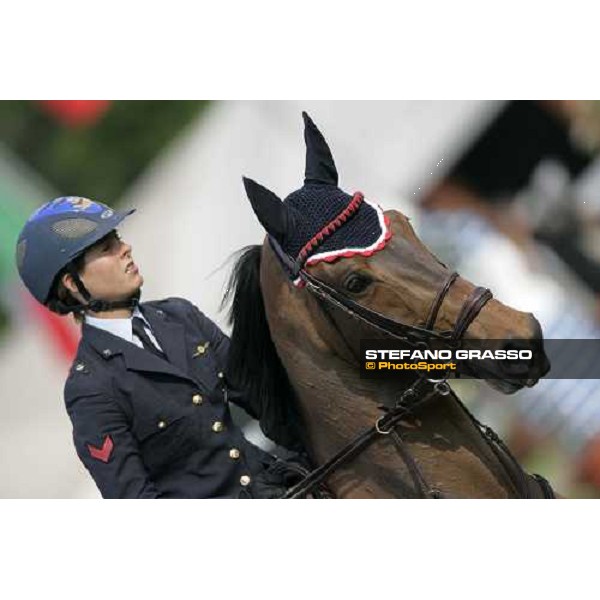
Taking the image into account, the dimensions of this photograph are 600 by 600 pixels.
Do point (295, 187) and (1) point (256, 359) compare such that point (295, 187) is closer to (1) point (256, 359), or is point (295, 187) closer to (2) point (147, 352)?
(1) point (256, 359)

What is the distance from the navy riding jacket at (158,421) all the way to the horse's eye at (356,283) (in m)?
0.50

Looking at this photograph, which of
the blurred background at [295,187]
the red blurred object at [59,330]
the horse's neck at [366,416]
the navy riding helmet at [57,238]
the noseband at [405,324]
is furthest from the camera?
the red blurred object at [59,330]

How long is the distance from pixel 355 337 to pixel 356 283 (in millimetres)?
157

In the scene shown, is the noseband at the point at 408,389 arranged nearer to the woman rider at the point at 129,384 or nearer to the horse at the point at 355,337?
the horse at the point at 355,337

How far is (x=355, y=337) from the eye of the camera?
2.16 metres

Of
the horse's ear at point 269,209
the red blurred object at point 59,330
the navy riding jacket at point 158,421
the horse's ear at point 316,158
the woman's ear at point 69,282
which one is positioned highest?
the horse's ear at point 316,158

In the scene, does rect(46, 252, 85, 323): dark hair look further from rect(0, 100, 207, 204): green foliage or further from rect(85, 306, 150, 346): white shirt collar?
rect(0, 100, 207, 204): green foliage

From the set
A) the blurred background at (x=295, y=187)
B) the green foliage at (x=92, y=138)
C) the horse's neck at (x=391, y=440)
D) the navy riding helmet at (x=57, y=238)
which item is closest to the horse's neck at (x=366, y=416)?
the horse's neck at (x=391, y=440)

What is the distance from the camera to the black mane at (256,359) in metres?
2.30

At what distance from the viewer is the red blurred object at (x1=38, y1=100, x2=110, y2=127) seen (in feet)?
8.83

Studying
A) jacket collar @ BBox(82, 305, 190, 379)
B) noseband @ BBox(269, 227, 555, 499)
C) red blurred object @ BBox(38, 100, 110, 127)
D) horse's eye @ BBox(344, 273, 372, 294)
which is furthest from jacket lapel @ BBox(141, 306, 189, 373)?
red blurred object @ BBox(38, 100, 110, 127)

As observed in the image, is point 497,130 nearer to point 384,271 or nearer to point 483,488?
point 384,271

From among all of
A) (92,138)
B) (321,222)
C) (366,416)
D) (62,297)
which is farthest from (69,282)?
(366,416)

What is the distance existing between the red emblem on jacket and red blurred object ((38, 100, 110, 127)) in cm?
105
